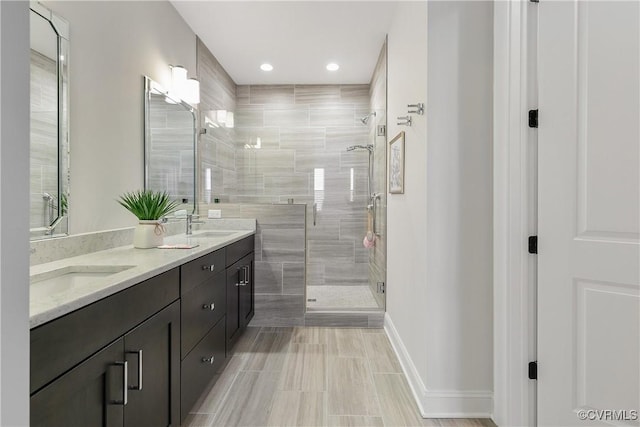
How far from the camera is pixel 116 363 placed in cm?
119

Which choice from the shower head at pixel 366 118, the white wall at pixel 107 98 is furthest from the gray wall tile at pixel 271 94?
the white wall at pixel 107 98

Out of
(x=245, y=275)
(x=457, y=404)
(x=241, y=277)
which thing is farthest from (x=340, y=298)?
(x=457, y=404)

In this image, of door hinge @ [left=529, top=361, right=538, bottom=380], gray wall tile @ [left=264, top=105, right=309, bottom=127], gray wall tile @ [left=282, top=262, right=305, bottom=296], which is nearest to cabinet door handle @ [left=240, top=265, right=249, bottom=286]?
gray wall tile @ [left=282, top=262, right=305, bottom=296]

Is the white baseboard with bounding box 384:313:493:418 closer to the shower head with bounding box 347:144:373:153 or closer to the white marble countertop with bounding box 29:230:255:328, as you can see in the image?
the white marble countertop with bounding box 29:230:255:328

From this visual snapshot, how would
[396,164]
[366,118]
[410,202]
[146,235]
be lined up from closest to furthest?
[146,235] → [410,202] → [396,164] → [366,118]

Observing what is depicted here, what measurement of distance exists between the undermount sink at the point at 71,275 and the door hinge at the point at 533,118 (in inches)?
71.3

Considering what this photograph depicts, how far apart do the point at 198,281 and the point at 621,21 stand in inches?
81.2

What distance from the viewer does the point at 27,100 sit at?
0.58 meters

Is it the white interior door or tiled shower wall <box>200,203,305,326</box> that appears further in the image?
tiled shower wall <box>200,203,305,326</box>

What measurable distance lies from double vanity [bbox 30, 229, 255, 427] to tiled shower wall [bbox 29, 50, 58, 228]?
291mm

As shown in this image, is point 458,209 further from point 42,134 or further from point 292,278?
point 42,134

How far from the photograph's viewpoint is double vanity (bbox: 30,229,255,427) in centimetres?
93

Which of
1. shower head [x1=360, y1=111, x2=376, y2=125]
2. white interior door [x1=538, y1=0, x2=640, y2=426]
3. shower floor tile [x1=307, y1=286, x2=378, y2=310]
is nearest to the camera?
white interior door [x1=538, y1=0, x2=640, y2=426]

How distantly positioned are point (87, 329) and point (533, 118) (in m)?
1.83
